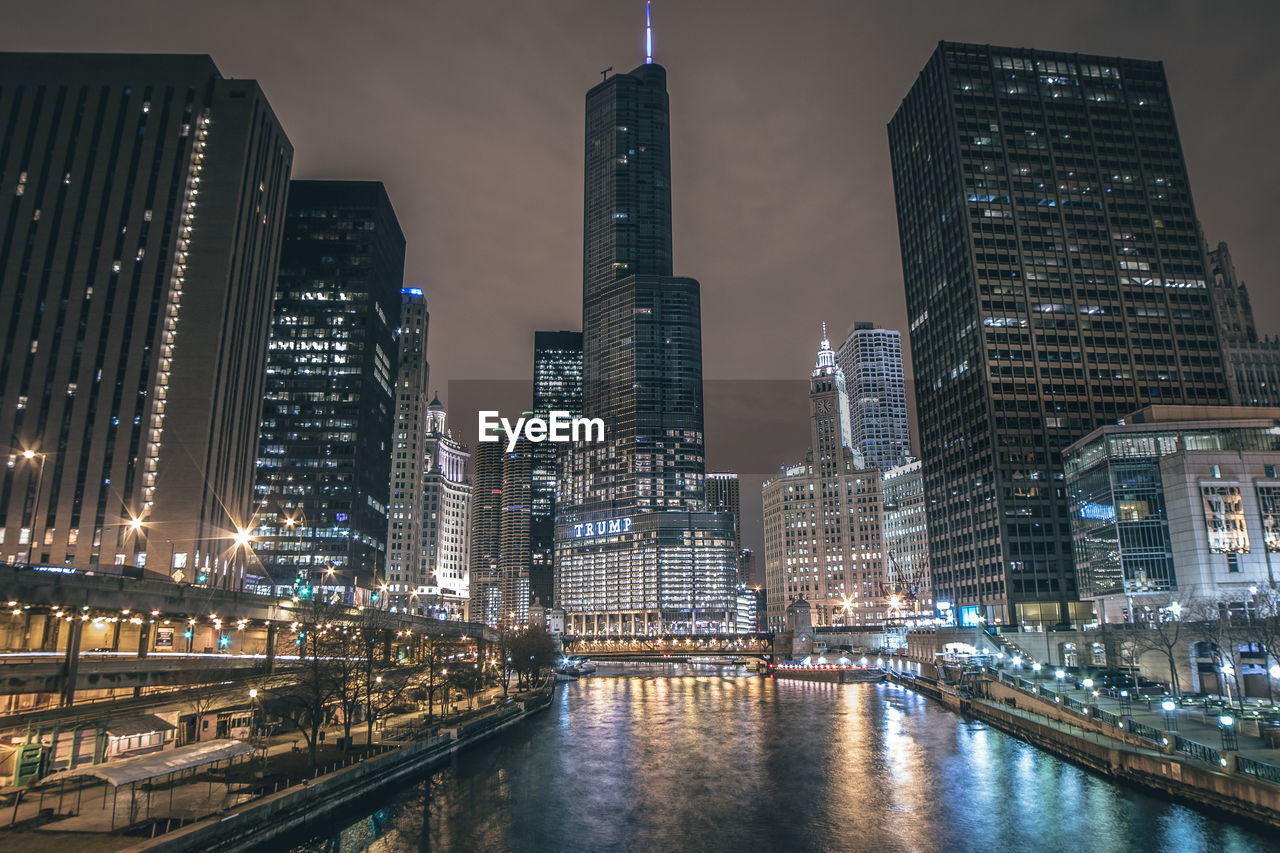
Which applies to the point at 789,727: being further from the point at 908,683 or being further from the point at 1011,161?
the point at 1011,161

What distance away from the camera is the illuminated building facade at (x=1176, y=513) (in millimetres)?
109125

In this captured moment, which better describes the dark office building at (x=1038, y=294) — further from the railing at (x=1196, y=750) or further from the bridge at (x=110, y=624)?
the bridge at (x=110, y=624)

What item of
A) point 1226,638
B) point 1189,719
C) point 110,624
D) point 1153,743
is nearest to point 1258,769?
point 1153,743

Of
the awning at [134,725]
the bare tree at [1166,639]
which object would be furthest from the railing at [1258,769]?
the awning at [134,725]

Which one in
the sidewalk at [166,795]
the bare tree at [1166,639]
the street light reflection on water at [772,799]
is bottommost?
the street light reflection on water at [772,799]

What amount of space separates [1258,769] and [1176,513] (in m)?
76.4

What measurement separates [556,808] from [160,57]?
163338 millimetres

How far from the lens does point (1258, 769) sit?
4962 centimetres

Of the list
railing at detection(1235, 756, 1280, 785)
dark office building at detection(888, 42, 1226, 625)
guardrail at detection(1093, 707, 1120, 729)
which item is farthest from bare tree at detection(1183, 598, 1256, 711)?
dark office building at detection(888, 42, 1226, 625)

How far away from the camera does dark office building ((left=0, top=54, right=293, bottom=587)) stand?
436 ft

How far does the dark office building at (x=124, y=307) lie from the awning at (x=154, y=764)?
89.6 m

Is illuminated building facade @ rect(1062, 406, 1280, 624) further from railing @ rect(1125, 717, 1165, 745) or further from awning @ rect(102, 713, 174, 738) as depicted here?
awning @ rect(102, 713, 174, 738)

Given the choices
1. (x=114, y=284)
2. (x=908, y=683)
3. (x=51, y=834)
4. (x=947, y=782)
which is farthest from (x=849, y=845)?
(x=114, y=284)

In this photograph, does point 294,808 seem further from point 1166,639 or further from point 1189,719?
point 1166,639
